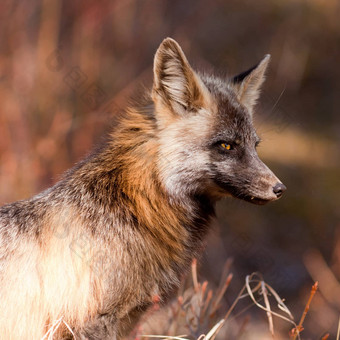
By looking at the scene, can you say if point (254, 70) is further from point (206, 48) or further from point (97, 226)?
point (206, 48)

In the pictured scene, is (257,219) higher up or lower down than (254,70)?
lower down

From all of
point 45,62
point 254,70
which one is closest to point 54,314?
point 254,70

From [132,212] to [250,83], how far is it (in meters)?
1.57

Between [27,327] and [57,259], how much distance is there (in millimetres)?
480

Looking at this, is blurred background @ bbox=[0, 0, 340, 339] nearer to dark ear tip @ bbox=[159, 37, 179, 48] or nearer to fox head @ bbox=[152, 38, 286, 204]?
fox head @ bbox=[152, 38, 286, 204]

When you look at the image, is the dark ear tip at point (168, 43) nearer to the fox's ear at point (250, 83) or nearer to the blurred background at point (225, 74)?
the fox's ear at point (250, 83)

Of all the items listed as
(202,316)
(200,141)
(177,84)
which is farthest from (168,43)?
(202,316)

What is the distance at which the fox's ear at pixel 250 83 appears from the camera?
13.1 ft

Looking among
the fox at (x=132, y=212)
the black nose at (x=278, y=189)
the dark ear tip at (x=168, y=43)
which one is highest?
the dark ear tip at (x=168, y=43)

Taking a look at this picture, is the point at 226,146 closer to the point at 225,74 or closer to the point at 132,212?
the point at 132,212

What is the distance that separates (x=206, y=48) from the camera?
12297 millimetres

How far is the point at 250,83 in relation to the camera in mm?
4105

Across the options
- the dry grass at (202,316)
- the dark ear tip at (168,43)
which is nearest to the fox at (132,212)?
the dark ear tip at (168,43)

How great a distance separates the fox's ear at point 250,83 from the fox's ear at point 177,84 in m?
0.52
